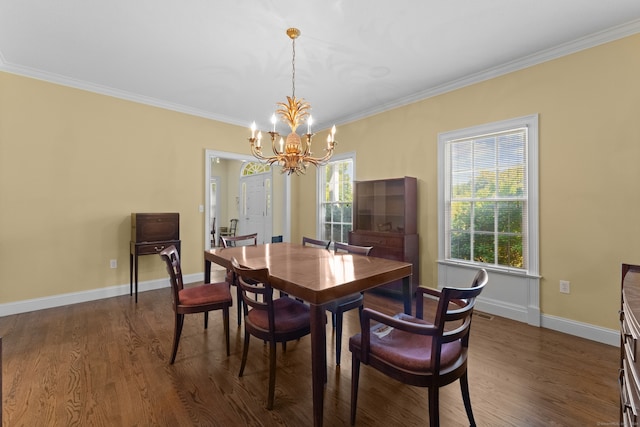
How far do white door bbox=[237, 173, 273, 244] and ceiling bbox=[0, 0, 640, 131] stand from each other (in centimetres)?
275

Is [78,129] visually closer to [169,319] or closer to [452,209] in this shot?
[169,319]

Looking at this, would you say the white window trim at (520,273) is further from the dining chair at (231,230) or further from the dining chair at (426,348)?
the dining chair at (231,230)

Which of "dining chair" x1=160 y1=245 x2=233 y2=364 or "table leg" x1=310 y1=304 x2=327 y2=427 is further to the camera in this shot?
"dining chair" x1=160 y1=245 x2=233 y2=364

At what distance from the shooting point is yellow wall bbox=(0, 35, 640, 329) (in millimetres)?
2588

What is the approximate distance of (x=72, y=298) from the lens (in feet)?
11.8

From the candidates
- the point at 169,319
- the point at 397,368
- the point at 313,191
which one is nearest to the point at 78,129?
the point at 169,319

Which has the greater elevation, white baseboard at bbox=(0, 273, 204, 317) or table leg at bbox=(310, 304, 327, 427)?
table leg at bbox=(310, 304, 327, 427)

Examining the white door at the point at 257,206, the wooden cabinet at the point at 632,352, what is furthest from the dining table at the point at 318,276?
the white door at the point at 257,206

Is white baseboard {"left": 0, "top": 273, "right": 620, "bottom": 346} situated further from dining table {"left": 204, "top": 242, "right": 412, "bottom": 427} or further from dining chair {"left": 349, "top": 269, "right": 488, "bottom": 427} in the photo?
dining chair {"left": 349, "top": 269, "right": 488, "bottom": 427}

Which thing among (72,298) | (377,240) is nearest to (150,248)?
(72,298)

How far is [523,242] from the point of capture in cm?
311

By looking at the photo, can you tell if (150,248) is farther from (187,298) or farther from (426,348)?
(426,348)

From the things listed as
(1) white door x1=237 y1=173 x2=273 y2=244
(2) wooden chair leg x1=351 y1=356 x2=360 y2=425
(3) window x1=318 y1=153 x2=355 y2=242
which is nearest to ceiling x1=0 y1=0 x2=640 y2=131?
(3) window x1=318 y1=153 x2=355 y2=242

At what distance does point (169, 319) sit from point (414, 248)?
10.3 feet
